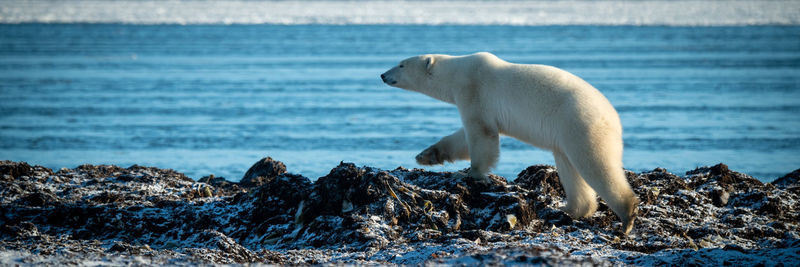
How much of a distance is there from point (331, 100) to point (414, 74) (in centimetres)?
656

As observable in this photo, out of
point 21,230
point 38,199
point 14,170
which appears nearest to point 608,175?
point 21,230

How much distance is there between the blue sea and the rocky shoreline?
217cm

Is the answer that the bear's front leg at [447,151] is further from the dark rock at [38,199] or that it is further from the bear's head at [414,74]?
the dark rock at [38,199]

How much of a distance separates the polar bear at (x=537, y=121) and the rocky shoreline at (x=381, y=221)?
0.23 m

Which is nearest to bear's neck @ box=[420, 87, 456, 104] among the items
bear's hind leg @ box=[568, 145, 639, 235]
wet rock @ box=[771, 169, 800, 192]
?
bear's hind leg @ box=[568, 145, 639, 235]

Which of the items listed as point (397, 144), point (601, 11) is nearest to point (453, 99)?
point (397, 144)

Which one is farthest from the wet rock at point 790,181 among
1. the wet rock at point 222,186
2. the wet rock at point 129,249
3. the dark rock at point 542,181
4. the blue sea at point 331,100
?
the wet rock at point 129,249

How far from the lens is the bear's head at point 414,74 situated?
239 inches

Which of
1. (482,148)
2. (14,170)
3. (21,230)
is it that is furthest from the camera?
(14,170)

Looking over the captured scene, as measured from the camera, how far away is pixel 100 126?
1052 centimetres

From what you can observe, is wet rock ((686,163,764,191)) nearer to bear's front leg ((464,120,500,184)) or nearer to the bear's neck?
bear's front leg ((464,120,500,184))

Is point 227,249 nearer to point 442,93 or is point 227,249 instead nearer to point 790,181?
point 442,93

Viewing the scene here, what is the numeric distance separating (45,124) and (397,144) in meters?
5.44

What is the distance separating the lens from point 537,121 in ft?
16.1
